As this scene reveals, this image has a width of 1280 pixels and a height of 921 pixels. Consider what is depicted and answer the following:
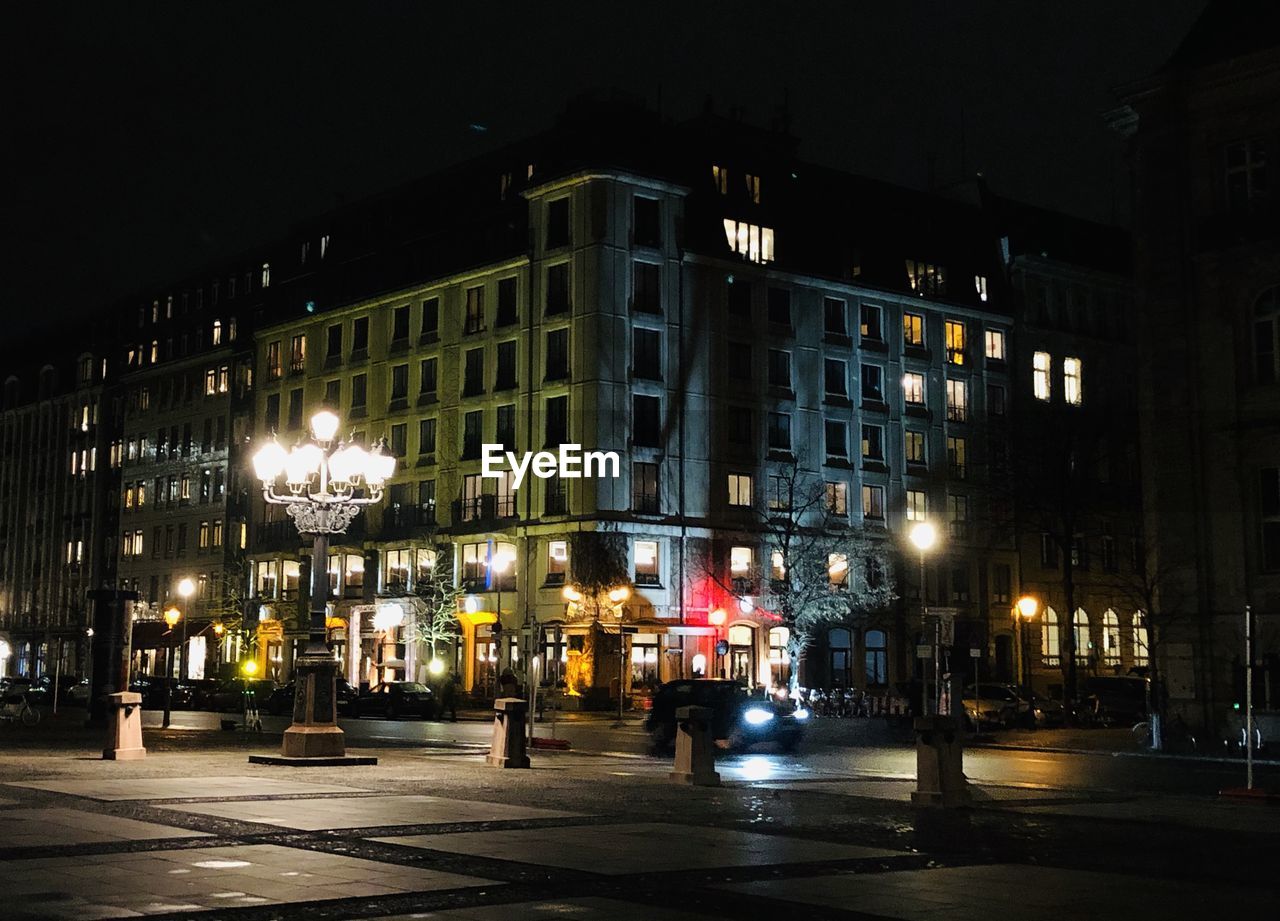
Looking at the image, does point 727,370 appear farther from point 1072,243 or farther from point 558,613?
point 1072,243

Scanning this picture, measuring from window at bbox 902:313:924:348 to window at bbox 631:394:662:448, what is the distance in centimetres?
1563

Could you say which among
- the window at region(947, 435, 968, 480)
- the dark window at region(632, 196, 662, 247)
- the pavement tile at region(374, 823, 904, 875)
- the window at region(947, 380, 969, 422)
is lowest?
the pavement tile at region(374, 823, 904, 875)

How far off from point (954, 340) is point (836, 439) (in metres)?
9.47

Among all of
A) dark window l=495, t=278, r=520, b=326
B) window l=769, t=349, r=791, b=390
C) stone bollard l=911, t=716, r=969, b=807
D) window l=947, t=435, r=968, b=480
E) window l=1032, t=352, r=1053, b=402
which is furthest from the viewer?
window l=1032, t=352, r=1053, b=402

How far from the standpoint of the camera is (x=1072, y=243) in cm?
8756

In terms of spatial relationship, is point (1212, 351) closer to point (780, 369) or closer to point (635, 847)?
point (635, 847)

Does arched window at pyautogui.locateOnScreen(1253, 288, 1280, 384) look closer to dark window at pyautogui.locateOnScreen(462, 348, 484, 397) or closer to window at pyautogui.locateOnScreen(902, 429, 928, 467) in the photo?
window at pyautogui.locateOnScreen(902, 429, 928, 467)

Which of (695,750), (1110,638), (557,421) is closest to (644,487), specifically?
(557,421)

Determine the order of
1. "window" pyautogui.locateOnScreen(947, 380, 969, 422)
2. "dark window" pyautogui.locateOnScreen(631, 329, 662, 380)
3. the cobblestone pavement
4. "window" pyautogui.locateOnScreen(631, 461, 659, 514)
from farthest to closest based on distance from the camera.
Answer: "window" pyautogui.locateOnScreen(947, 380, 969, 422)
"dark window" pyautogui.locateOnScreen(631, 329, 662, 380)
"window" pyautogui.locateOnScreen(631, 461, 659, 514)
the cobblestone pavement

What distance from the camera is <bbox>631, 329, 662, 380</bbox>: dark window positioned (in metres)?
68.4

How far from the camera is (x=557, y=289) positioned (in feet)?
227

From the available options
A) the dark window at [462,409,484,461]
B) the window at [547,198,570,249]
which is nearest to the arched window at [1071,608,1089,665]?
the dark window at [462,409,484,461]

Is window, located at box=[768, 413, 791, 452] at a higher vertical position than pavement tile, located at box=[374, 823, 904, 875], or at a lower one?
higher

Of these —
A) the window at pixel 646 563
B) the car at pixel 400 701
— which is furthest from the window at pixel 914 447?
the car at pixel 400 701
